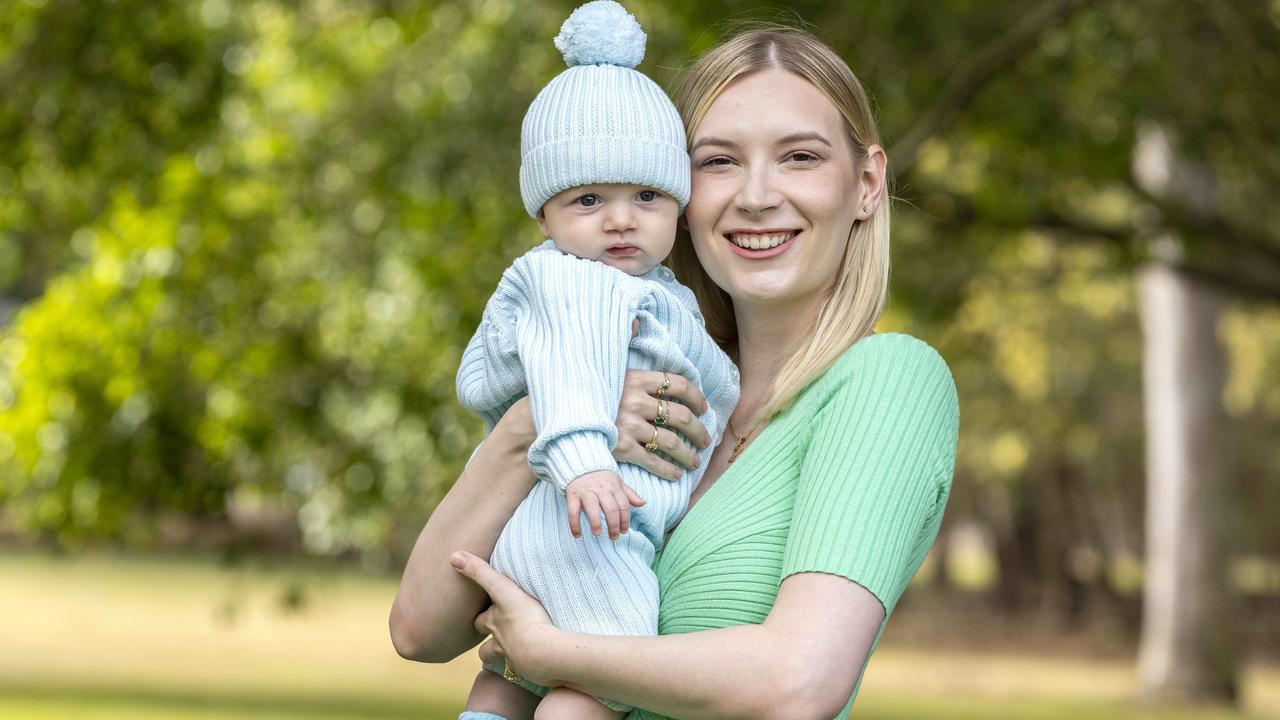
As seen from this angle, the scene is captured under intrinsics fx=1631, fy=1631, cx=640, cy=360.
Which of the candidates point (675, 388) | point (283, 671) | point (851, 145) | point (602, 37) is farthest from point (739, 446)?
point (283, 671)

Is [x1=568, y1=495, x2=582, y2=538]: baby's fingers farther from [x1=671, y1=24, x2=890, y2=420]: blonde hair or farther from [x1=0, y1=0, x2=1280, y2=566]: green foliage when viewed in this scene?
[x1=0, y1=0, x2=1280, y2=566]: green foliage

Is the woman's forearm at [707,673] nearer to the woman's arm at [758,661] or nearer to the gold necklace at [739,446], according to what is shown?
the woman's arm at [758,661]

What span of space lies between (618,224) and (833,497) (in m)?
0.62

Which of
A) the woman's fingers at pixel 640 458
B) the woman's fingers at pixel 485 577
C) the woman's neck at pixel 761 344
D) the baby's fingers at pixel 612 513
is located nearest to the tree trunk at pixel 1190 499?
the woman's neck at pixel 761 344

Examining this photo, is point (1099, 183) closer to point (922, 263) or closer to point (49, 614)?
point (922, 263)

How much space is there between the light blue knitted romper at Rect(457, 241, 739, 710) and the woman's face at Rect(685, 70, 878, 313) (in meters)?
0.14

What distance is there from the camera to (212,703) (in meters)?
16.5

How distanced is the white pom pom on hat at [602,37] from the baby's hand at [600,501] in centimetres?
80

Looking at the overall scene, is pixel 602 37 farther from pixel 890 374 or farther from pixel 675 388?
pixel 890 374

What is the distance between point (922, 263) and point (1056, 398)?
1240 centimetres

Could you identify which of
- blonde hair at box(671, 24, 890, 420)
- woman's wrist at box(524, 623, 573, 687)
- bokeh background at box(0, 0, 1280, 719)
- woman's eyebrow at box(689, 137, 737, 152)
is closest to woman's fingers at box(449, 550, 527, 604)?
woman's wrist at box(524, 623, 573, 687)

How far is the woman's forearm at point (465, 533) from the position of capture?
266 cm

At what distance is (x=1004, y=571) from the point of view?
34969 millimetres

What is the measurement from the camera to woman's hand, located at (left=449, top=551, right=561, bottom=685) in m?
2.45
